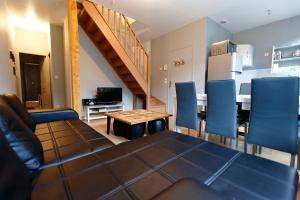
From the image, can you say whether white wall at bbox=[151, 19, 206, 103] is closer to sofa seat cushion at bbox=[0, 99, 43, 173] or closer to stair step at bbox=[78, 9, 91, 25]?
stair step at bbox=[78, 9, 91, 25]

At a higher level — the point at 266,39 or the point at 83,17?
the point at 83,17

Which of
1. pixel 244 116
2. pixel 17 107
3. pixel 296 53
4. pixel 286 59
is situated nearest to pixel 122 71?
pixel 17 107

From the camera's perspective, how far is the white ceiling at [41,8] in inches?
125

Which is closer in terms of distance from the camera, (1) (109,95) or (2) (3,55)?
(2) (3,55)

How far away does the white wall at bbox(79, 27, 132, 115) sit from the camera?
14.1ft

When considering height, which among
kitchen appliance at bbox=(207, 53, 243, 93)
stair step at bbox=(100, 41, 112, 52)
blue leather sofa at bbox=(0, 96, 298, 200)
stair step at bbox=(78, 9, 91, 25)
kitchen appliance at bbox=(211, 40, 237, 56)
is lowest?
blue leather sofa at bbox=(0, 96, 298, 200)

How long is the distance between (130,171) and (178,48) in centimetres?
432

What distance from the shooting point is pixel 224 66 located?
3.59 m

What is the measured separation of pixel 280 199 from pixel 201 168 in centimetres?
36

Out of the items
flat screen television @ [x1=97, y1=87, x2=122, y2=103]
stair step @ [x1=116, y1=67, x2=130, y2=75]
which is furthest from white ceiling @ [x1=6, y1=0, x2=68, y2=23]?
flat screen television @ [x1=97, y1=87, x2=122, y2=103]

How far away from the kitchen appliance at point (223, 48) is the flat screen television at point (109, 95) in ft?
9.46

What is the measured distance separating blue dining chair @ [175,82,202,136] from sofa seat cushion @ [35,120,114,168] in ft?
4.48

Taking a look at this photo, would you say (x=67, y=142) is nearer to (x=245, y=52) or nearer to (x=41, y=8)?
(x=41, y=8)

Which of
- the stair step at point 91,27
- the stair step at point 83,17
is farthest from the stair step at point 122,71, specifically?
the stair step at point 83,17
